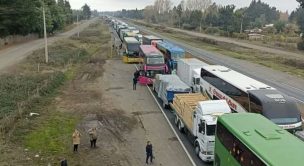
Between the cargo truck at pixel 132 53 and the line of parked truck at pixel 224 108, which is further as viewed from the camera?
the cargo truck at pixel 132 53

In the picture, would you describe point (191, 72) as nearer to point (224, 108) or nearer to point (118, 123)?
point (118, 123)

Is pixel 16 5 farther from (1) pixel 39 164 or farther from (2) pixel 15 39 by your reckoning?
(1) pixel 39 164

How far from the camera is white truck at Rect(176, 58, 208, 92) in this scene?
112 feet

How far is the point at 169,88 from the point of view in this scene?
3106cm

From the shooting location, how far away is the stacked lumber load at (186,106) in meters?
23.4

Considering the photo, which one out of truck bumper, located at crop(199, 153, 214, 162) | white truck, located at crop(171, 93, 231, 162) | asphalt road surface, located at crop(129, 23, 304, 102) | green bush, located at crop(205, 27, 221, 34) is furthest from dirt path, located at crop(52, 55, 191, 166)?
green bush, located at crop(205, 27, 221, 34)

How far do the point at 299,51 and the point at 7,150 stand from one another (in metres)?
65.9

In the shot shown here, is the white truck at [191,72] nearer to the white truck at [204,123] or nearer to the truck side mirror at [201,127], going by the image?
the white truck at [204,123]

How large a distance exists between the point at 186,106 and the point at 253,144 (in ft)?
35.3

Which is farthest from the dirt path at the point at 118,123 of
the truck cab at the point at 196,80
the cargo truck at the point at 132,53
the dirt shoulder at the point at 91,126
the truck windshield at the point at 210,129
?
the cargo truck at the point at 132,53

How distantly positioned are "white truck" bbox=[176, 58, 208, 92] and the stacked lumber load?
23.2 feet

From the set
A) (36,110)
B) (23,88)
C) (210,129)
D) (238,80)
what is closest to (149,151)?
(210,129)

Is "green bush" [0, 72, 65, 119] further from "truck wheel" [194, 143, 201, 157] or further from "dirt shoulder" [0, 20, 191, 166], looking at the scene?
"truck wheel" [194, 143, 201, 157]

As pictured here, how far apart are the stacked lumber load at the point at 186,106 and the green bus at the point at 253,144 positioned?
5966mm
